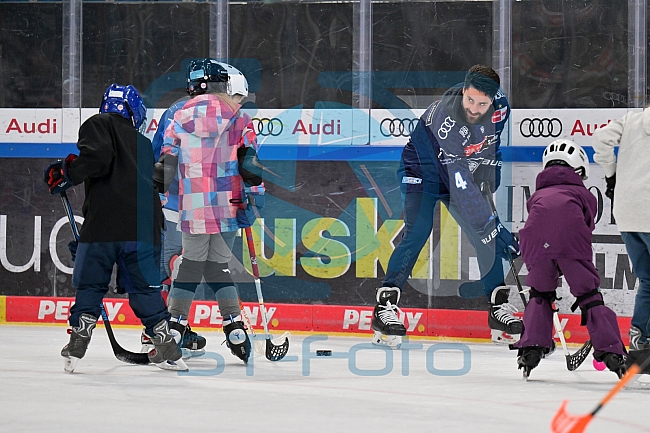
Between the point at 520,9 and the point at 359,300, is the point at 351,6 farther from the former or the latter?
the point at 359,300

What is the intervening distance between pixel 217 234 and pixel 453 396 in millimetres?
1397

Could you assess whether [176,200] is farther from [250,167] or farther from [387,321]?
[387,321]

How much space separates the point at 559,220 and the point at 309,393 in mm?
1183

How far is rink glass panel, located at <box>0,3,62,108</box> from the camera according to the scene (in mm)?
6258

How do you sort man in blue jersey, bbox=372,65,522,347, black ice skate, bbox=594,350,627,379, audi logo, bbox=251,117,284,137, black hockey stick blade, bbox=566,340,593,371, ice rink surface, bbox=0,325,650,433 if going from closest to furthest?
ice rink surface, bbox=0,325,650,433 → black ice skate, bbox=594,350,627,379 → black hockey stick blade, bbox=566,340,593,371 → man in blue jersey, bbox=372,65,522,347 → audi logo, bbox=251,117,284,137

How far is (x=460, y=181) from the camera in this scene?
18.0ft

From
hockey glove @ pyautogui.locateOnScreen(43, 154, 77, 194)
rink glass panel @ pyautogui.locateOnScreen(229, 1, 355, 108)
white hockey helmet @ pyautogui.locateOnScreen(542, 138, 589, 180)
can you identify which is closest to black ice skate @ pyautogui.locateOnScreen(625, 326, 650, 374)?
white hockey helmet @ pyautogui.locateOnScreen(542, 138, 589, 180)

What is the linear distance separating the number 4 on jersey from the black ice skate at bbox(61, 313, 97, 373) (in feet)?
7.11

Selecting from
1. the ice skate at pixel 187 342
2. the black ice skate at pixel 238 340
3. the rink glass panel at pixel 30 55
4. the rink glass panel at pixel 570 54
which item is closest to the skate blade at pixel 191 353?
the ice skate at pixel 187 342

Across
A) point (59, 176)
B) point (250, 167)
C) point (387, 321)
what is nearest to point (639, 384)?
point (387, 321)

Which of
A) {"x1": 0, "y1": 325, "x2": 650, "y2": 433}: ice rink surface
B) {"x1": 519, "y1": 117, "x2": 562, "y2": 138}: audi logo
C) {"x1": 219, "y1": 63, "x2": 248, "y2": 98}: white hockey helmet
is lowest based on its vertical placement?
{"x1": 0, "y1": 325, "x2": 650, "y2": 433}: ice rink surface

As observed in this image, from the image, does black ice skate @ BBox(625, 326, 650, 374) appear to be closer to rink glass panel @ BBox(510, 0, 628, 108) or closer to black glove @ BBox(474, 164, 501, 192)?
black glove @ BBox(474, 164, 501, 192)

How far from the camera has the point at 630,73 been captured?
5688 millimetres

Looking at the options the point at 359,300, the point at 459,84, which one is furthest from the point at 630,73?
the point at 359,300
